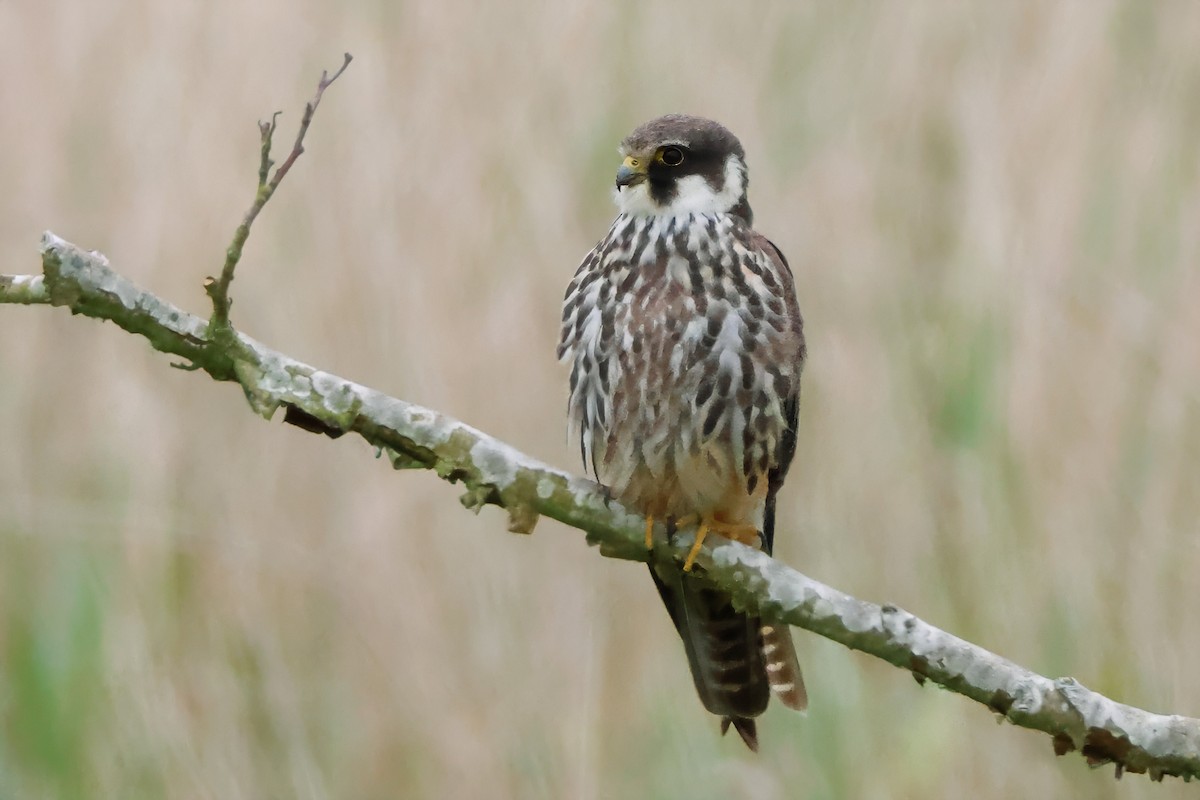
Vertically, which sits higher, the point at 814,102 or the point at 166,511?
the point at 814,102

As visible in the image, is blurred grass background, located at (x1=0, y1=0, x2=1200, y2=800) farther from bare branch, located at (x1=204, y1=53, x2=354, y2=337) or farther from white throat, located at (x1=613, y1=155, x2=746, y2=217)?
bare branch, located at (x1=204, y1=53, x2=354, y2=337)

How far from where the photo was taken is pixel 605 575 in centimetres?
275

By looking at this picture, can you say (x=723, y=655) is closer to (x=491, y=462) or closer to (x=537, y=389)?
(x=491, y=462)

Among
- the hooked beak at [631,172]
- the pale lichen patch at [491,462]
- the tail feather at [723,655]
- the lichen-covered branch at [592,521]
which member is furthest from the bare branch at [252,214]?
the tail feather at [723,655]

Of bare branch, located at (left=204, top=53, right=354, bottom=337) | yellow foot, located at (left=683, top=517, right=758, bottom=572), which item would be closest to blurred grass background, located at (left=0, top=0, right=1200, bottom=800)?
A: yellow foot, located at (left=683, top=517, right=758, bottom=572)

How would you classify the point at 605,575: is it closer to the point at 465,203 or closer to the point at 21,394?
the point at 465,203

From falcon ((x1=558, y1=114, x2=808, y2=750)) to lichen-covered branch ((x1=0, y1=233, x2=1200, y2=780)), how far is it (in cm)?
31

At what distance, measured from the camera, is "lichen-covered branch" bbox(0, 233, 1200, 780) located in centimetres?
139

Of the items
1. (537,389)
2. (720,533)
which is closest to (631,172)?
(720,533)

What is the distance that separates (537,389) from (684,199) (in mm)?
893

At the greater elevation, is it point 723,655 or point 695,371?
point 695,371

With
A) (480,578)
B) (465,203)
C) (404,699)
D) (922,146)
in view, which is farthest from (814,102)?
(404,699)

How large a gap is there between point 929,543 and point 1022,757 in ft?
1.50

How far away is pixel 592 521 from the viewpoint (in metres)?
1.56
